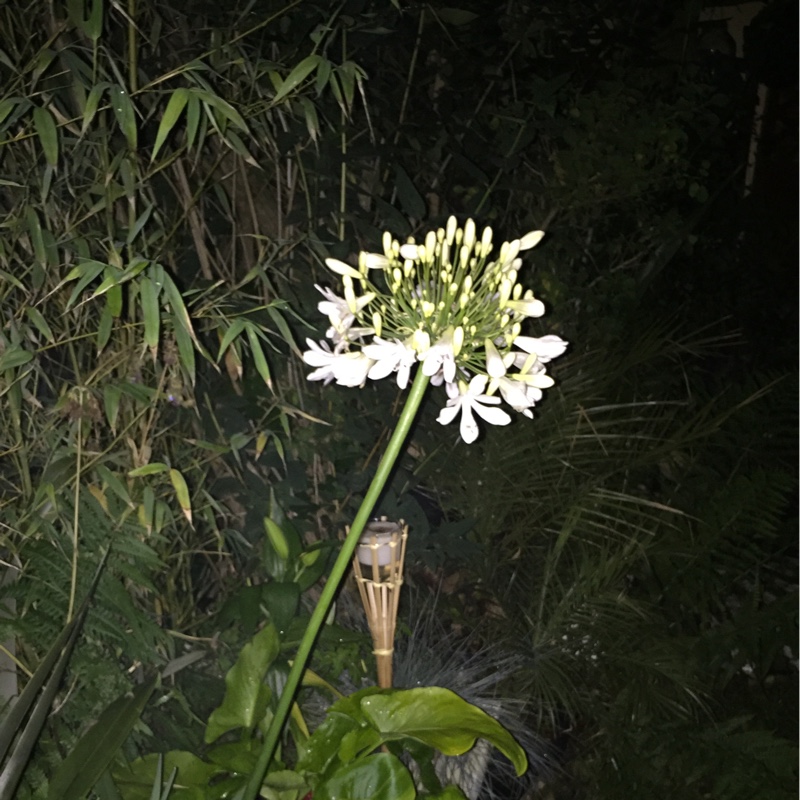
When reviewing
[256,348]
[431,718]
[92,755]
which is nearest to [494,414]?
[256,348]

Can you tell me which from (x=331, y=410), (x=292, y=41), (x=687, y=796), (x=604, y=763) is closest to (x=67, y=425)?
(x=331, y=410)

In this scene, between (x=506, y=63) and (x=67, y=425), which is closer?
(x=67, y=425)

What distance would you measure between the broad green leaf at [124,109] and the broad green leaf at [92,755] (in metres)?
0.59

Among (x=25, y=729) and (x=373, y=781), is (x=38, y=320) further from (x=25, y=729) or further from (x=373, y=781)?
(x=373, y=781)

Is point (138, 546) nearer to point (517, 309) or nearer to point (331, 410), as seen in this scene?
point (331, 410)

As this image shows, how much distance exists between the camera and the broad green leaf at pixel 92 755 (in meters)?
0.83

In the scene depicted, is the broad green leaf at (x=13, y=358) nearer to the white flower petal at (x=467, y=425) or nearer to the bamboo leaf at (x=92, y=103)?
the bamboo leaf at (x=92, y=103)

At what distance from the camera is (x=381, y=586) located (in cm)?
114

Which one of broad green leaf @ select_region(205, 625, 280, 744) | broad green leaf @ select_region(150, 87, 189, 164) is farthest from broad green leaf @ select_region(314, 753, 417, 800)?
broad green leaf @ select_region(150, 87, 189, 164)

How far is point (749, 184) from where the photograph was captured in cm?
138

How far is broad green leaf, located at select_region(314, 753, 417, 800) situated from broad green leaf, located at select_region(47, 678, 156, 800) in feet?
0.77

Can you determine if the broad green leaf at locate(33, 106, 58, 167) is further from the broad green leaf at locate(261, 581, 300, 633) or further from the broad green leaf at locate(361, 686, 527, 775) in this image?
the broad green leaf at locate(361, 686, 527, 775)

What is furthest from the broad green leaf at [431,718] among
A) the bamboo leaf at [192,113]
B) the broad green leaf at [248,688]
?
the bamboo leaf at [192,113]

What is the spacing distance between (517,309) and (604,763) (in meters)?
0.95
